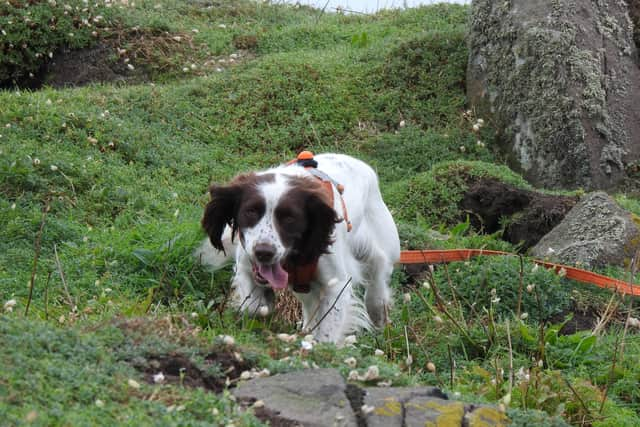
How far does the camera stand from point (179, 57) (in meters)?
10.5

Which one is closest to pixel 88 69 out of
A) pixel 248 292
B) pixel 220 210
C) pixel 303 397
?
pixel 220 210

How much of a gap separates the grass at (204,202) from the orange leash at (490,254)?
0.36 feet

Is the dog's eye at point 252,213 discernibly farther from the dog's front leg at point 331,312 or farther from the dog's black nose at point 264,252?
the dog's front leg at point 331,312

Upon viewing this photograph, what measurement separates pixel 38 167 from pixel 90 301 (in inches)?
84.9

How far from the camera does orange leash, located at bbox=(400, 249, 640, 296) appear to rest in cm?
601

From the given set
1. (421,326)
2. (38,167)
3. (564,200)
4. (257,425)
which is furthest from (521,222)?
(257,425)

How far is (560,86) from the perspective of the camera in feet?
28.1

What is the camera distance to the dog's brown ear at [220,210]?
4805 mm

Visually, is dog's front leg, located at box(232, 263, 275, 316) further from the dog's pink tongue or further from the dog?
the dog's pink tongue

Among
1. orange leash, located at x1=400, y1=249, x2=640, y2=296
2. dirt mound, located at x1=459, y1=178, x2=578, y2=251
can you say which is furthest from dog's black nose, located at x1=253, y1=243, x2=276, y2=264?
dirt mound, located at x1=459, y1=178, x2=578, y2=251

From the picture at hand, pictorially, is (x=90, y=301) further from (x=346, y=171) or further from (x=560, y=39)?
(x=560, y=39)

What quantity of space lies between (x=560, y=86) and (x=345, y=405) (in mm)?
5910

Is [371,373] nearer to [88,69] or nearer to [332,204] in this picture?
[332,204]

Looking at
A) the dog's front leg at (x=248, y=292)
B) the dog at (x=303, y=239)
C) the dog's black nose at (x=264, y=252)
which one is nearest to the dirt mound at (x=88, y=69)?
the dog at (x=303, y=239)
